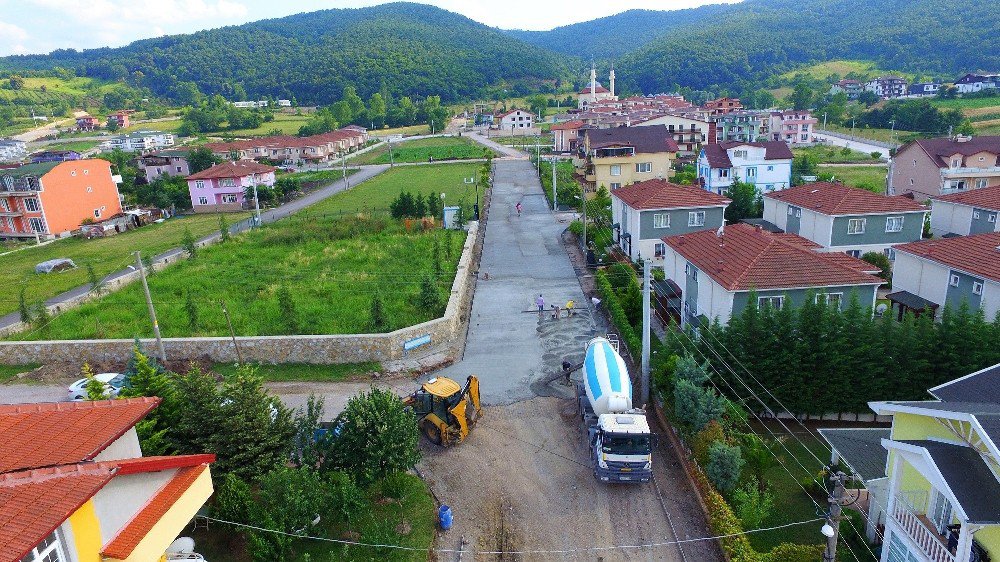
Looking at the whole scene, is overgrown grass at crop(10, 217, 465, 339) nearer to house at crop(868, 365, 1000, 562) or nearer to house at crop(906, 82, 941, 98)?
house at crop(868, 365, 1000, 562)

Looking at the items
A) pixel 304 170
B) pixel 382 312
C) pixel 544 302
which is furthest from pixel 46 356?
pixel 304 170

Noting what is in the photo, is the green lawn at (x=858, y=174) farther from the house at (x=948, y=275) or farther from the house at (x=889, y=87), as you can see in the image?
the house at (x=889, y=87)

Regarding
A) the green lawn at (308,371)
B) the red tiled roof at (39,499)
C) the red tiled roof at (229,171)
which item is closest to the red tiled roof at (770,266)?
the green lawn at (308,371)

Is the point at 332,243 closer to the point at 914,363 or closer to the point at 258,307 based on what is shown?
the point at 258,307

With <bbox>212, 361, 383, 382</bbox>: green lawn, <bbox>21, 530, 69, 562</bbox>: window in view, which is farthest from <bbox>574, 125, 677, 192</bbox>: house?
<bbox>21, 530, 69, 562</bbox>: window

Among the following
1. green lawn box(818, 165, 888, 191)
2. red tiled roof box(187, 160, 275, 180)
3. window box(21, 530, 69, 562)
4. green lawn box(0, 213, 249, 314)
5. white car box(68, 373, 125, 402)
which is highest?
red tiled roof box(187, 160, 275, 180)
